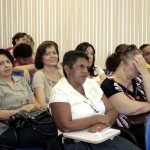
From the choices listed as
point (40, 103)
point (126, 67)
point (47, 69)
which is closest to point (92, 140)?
point (126, 67)

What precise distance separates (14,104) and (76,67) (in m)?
0.77

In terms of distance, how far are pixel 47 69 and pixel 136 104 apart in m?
1.26

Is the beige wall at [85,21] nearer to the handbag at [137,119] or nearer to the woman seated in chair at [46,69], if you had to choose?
the woman seated in chair at [46,69]

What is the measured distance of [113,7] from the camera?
530 centimetres

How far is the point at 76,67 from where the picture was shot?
7.99 feet

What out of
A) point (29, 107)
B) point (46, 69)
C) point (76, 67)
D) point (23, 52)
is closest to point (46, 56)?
point (46, 69)

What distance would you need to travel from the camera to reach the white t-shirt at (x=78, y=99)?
7.63 feet

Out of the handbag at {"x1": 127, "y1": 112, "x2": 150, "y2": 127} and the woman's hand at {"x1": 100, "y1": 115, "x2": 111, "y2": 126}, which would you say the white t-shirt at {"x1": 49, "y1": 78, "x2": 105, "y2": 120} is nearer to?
the woman's hand at {"x1": 100, "y1": 115, "x2": 111, "y2": 126}

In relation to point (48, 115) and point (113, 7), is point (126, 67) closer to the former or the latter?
point (48, 115)

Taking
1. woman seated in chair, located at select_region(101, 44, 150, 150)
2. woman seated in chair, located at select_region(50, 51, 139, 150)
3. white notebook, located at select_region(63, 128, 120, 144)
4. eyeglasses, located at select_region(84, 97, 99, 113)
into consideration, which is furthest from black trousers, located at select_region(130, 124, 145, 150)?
white notebook, located at select_region(63, 128, 120, 144)

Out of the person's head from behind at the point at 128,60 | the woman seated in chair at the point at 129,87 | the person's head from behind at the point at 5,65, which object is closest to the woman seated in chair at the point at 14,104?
the person's head from behind at the point at 5,65

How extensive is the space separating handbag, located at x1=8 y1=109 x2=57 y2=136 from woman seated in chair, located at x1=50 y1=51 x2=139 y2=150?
0.29 meters

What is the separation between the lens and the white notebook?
76.7 inches

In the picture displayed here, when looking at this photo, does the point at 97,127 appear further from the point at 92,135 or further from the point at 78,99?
the point at 78,99
